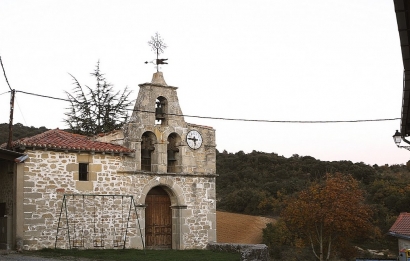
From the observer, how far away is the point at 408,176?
50.8m

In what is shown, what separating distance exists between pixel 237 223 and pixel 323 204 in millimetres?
10192

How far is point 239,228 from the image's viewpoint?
34.4 metres

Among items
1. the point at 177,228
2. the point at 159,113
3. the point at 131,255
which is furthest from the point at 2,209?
the point at 159,113

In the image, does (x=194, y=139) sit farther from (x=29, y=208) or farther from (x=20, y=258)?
(x=20, y=258)

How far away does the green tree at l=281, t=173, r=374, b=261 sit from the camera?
82.4ft

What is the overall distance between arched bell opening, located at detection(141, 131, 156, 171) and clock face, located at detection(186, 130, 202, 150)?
1605 mm

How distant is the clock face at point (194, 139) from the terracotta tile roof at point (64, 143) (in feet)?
10.1

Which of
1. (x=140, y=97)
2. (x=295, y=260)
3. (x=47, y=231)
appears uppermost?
(x=140, y=97)

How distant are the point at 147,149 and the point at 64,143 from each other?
3910 millimetres

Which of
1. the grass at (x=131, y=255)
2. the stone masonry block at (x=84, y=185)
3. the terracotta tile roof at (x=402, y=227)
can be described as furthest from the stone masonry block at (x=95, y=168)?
the terracotta tile roof at (x=402, y=227)

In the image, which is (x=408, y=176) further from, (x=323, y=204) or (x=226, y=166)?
(x=323, y=204)

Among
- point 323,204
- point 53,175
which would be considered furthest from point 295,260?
point 53,175

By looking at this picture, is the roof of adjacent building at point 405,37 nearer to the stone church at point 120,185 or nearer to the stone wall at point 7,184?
the stone church at point 120,185

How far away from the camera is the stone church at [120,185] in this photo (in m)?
20.5
